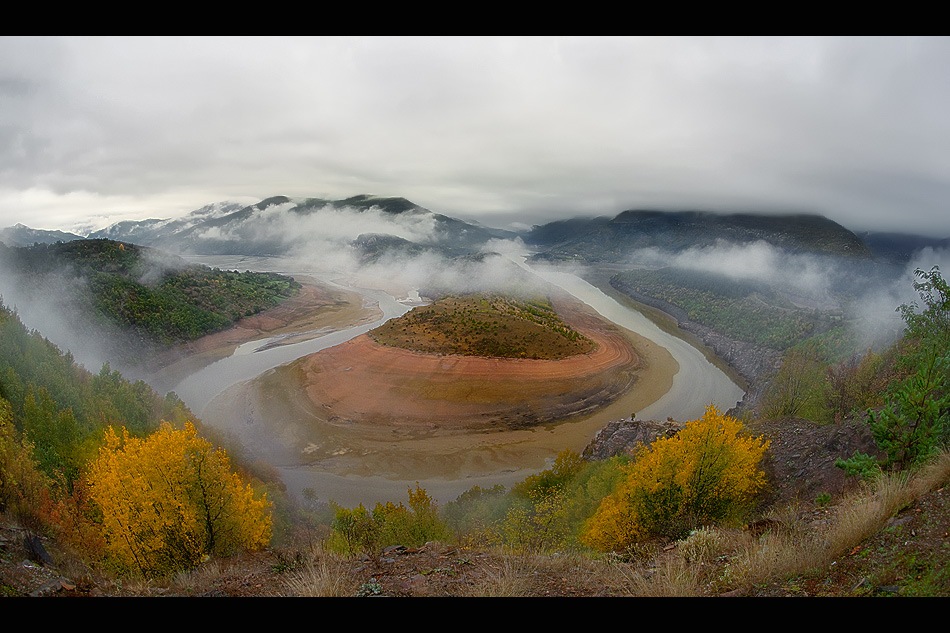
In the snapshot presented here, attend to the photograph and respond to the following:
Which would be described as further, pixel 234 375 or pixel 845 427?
pixel 234 375

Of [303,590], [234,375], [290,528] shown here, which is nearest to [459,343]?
[234,375]

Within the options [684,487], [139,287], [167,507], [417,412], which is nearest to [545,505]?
[684,487]

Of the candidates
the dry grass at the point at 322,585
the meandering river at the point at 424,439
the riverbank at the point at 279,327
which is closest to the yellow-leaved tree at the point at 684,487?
the dry grass at the point at 322,585

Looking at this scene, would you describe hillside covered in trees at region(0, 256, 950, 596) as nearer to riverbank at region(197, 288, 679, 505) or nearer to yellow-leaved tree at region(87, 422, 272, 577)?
yellow-leaved tree at region(87, 422, 272, 577)

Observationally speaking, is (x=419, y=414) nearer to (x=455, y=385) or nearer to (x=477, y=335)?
(x=455, y=385)
